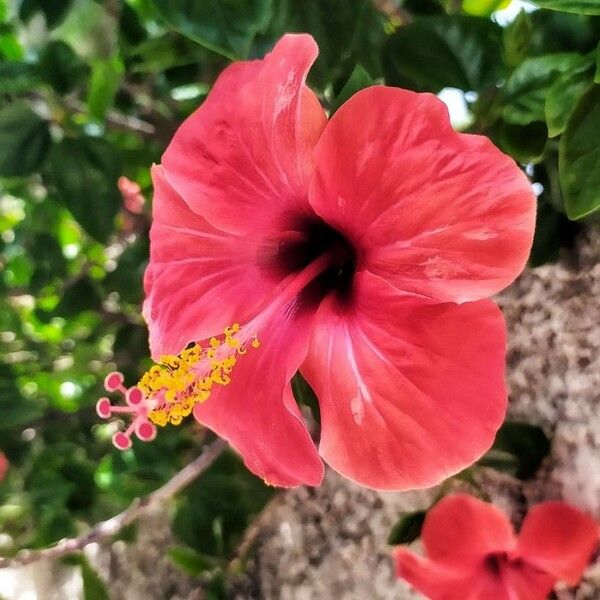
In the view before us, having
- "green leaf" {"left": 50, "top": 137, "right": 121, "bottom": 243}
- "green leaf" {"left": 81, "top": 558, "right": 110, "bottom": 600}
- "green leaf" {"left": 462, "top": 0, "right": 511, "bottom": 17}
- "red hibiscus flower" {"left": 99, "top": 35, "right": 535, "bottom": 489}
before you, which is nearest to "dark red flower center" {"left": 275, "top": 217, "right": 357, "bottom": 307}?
"red hibiscus flower" {"left": 99, "top": 35, "right": 535, "bottom": 489}

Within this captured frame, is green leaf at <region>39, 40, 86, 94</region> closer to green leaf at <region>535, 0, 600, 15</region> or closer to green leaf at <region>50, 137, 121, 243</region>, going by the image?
green leaf at <region>50, 137, 121, 243</region>

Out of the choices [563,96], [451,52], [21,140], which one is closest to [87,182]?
[21,140]

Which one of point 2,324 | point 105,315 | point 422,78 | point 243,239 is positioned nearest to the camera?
point 243,239

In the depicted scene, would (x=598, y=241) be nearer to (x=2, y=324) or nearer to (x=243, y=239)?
(x=243, y=239)

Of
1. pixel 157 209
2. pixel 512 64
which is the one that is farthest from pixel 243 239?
pixel 512 64

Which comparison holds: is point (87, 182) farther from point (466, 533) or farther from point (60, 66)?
point (466, 533)

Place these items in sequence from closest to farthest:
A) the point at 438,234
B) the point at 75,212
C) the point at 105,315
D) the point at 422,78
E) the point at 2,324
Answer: the point at 438,234 < the point at 422,78 < the point at 75,212 < the point at 105,315 < the point at 2,324
